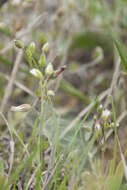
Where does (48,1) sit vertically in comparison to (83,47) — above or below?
above

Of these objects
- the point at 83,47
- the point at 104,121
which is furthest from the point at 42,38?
the point at 104,121

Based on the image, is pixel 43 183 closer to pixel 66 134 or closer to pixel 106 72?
pixel 66 134

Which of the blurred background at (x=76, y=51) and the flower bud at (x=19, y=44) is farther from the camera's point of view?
the blurred background at (x=76, y=51)

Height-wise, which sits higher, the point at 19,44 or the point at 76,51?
the point at 19,44

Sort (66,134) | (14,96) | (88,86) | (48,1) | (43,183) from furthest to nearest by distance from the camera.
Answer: (48,1) < (88,86) < (14,96) < (66,134) < (43,183)

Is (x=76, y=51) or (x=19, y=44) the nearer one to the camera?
(x=19, y=44)

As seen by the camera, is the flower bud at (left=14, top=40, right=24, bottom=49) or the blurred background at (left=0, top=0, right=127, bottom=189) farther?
the blurred background at (left=0, top=0, right=127, bottom=189)

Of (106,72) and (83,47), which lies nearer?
(106,72)

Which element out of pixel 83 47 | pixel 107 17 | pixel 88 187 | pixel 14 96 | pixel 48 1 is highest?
pixel 48 1

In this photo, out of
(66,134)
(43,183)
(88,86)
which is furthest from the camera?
(88,86)

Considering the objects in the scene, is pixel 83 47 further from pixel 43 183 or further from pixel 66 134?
pixel 43 183
